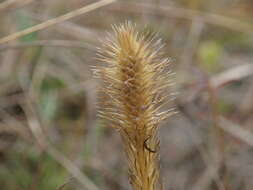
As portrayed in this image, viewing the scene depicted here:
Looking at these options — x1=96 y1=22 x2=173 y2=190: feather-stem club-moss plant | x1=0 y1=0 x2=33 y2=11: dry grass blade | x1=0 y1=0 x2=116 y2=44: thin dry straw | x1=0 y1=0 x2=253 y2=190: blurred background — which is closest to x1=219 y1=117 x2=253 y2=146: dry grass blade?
x1=0 y1=0 x2=253 y2=190: blurred background

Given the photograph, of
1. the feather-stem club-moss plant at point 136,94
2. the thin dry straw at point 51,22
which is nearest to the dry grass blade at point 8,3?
the thin dry straw at point 51,22

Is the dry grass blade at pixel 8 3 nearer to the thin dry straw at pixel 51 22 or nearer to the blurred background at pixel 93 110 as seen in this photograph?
the blurred background at pixel 93 110

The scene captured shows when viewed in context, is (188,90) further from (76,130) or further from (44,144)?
(44,144)

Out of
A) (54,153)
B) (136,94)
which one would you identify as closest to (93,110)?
(54,153)

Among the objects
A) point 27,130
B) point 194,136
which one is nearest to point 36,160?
point 27,130

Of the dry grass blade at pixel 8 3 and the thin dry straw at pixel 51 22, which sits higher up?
the dry grass blade at pixel 8 3

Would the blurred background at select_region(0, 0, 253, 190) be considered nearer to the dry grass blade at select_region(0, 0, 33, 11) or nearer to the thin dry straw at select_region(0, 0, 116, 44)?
the dry grass blade at select_region(0, 0, 33, 11)
